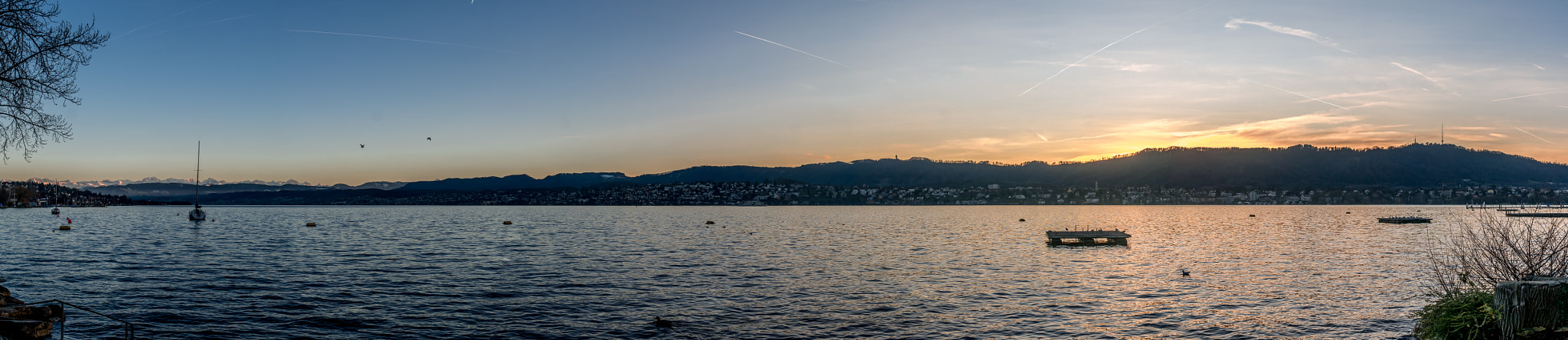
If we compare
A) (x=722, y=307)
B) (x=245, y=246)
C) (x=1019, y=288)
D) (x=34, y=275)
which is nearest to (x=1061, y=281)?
(x=1019, y=288)

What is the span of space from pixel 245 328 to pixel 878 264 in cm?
3389

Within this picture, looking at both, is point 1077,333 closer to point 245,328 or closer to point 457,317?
point 457,317

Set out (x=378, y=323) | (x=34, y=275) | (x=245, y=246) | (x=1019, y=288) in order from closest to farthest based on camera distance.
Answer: (x=378, y=323) → (x=1019, y=288) → (x=34, y=275) → (x=245, y=246)

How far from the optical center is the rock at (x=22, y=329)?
64.4 feet

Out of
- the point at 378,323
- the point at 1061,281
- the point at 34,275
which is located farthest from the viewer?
the point at 34,275

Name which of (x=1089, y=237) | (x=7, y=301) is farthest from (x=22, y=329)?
(x=1089, y=237)

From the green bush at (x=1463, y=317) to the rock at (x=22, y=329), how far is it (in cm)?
3385

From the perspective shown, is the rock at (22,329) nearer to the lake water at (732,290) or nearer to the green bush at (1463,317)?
the lake water at (732,290)

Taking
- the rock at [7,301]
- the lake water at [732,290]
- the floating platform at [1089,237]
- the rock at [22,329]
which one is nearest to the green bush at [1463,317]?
the lake water at [732,290]

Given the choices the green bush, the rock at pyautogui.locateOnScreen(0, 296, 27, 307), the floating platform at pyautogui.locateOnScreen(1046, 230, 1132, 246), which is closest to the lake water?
the rock at pyautogui.locateOnScreen(0, 296, 27, 307)

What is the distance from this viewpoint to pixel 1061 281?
128 ft

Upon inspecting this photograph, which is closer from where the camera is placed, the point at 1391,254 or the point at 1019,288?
the point at 1019,288

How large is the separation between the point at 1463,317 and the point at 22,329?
35431mm

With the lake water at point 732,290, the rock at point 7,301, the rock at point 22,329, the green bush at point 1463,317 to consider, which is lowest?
the lake water at point 732,290
